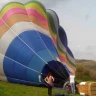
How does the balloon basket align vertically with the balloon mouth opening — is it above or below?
below

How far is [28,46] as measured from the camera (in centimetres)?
1401

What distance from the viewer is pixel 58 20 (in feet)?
57.8

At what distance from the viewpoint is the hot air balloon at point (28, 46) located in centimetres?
1352

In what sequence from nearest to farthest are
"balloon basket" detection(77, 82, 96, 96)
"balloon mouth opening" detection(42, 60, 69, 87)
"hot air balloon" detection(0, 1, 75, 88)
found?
"balloon basket" detection(77, 82, 96, 96)
"balloon mouth opening" detection(42, 60, 69, 87)
"hot air balloon" detection(0, 1, 75, 88)

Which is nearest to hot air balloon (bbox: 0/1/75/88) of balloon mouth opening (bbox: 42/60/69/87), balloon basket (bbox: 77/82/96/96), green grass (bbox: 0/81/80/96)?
balloon mouth opening (bbox: 42/60/69/87)

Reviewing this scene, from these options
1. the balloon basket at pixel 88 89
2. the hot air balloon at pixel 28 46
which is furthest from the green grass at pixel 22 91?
the balloon basket at pixel 88 89

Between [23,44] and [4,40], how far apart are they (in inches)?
41.0

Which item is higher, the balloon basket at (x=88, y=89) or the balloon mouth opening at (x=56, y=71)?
the balloon mouth opening at (x=56, y=71)

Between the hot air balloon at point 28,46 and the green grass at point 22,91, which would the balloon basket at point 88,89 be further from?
the green grass at point 22,91

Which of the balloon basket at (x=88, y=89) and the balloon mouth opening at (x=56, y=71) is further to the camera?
the balloon mouth opening at (x=56, y=71)

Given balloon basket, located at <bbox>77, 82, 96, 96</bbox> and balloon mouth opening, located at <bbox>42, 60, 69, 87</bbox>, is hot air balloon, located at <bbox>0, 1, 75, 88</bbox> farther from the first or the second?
balloon basket, located at <bbox>77, 82, 96, 96</bbox>

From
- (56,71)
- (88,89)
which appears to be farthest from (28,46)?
(88,89)

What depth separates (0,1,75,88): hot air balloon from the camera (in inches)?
532

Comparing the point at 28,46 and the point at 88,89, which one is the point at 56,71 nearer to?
the point at 88,89
